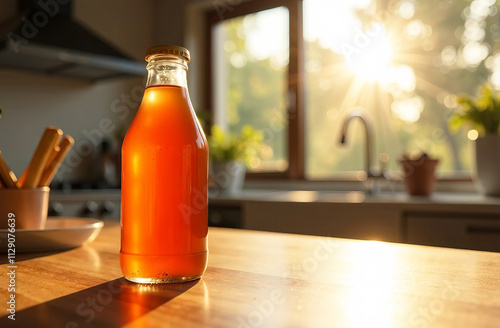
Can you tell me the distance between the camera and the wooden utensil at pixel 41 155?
28.4 inches

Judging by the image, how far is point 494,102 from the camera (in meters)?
1.95

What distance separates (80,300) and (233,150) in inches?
88.2

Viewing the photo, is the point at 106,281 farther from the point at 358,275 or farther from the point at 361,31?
the point at 361,31

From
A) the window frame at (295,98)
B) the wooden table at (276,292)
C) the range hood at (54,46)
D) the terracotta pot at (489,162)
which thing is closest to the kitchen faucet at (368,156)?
the terracotta pot at (489,162)

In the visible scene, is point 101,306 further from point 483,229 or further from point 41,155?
point 483,229

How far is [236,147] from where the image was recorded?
2.67 m

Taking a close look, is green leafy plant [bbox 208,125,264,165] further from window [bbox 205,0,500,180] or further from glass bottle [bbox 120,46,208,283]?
glass bottle [bbox 120,46,208,283]

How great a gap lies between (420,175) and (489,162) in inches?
11.6

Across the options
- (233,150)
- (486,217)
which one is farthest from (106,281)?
(233,150)

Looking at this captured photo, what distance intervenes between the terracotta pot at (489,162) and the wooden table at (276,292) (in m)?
1.42

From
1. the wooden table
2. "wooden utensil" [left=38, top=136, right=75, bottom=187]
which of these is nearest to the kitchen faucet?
the wooden table

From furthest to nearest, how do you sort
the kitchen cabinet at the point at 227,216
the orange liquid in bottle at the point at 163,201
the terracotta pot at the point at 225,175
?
the terracotta pot at the point at 225,175 < the kitchen cabinet at the point at 227,216 < the orange liquid in bottle at the point at 163,201

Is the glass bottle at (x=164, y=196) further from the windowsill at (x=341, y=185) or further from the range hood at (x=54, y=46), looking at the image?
the windowsill at (x=341, y=185)

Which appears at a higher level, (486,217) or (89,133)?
(89,133)
